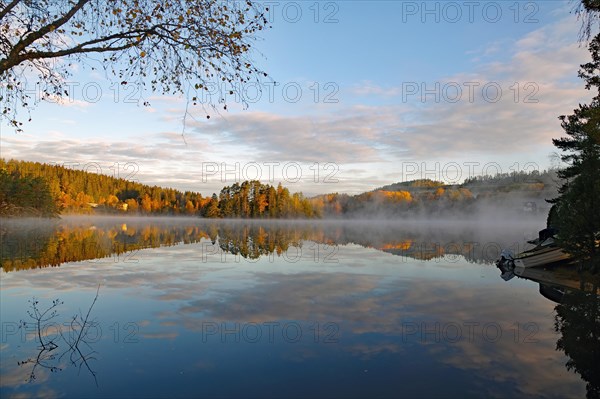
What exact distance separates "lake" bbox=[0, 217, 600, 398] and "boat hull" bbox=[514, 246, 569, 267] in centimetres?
373

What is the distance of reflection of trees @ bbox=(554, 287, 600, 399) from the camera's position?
752cm

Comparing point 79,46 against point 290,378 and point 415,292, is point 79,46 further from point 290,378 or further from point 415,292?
point 415,292

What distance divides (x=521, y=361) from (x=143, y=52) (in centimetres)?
976

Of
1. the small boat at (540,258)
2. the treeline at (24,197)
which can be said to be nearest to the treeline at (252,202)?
the treeline at (24,197)

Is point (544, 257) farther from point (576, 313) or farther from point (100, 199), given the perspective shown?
point (100, 199)

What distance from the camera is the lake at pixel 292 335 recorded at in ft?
22.3

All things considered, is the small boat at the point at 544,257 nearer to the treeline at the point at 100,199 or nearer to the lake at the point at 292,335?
the lake at the point at 292,335

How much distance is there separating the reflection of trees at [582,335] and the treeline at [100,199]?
3286 inches

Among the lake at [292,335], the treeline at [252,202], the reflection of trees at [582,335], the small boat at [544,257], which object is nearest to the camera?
the lake at [292,335]

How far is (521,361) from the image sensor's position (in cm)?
804

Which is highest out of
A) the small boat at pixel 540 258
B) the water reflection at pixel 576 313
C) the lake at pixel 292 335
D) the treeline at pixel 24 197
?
the treeline at pixel 24 197

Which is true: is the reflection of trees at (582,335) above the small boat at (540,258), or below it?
below

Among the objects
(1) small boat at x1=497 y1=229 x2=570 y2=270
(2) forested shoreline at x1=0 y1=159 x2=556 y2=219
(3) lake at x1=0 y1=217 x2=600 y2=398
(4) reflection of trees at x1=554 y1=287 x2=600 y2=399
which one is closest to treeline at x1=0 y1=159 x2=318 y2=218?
(2) forested shoreline at x1=0 y1=159 x2=556 y2=219

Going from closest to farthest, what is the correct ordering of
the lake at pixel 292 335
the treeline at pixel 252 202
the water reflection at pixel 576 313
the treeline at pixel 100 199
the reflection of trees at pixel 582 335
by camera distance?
the lake at pixel 292 335, the reflection of trees at pixel 582 335, the water reflection at pixel 576 313, the treeline at pixel 100 199, the treeline at pixel 252 202
